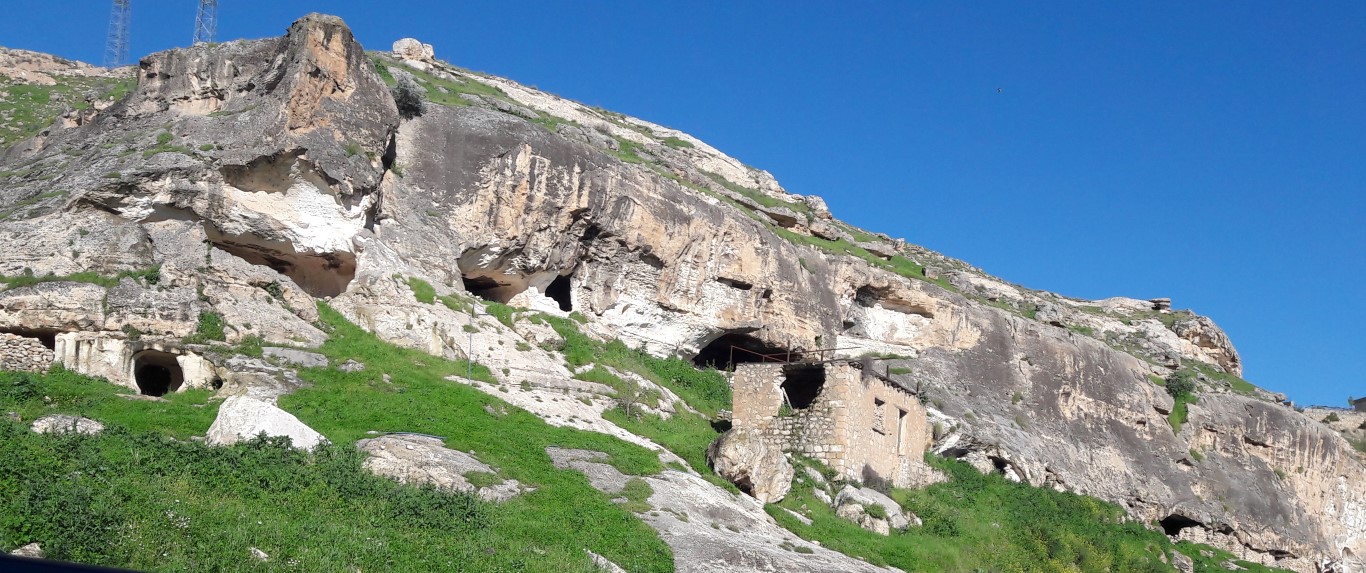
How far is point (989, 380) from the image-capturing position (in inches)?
1569

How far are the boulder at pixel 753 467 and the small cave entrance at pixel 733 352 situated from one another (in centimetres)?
1271

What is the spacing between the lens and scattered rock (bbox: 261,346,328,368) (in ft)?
74.6

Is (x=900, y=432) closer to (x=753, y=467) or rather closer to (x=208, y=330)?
(x=753, y=467)

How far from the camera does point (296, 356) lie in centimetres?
2302

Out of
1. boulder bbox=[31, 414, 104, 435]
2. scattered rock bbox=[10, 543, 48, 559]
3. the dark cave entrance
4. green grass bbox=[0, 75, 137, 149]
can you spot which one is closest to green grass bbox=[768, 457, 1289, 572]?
boulder bbox=[31, 414, 104, 435]

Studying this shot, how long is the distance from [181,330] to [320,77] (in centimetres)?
866

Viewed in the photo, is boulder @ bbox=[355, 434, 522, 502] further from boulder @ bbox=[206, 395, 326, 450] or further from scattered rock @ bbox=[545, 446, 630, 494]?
scattered rock @ bbox=[545, 446, 630, 494]

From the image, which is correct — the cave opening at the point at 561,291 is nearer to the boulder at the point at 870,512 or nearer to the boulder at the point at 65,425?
the boulder at the point at 870,512

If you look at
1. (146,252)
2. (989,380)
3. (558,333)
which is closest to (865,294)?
(989,380)

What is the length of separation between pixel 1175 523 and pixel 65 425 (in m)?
36.1

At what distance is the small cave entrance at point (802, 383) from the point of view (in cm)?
2786

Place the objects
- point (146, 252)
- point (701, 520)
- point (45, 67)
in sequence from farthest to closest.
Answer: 1. point (45, 67)
2. point (146, 252)
3. point (701, 520)

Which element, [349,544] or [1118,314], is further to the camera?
[1118,314]

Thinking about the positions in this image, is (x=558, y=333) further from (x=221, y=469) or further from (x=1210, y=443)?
(x=1210, y=443)
